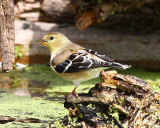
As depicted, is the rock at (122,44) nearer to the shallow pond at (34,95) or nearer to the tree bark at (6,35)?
the shallow pond at (34,95)

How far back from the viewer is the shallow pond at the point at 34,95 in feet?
15.4

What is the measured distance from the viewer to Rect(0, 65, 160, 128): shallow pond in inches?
185

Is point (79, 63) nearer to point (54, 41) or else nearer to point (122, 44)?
point (54, 41)

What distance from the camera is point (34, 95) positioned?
239 inches

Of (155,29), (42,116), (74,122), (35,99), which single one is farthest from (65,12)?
(74,122)

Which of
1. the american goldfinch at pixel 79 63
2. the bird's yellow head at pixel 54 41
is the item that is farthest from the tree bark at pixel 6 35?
the bird's yellow head at pixel 54 41

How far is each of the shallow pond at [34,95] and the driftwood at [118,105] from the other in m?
0.63

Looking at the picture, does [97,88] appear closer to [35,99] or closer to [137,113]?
[137,113]

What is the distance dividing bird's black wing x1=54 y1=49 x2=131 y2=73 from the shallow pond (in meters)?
0.74

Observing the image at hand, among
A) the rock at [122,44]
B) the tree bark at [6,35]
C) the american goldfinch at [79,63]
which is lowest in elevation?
the rock at [122,44]

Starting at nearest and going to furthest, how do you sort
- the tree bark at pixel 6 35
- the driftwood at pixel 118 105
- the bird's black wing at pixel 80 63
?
the driftwood at pixel 118 105, the tree bark at pixel 6 35, the bird's black wing at pixel 80 63

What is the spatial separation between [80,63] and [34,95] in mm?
2028

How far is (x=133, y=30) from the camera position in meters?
8.10

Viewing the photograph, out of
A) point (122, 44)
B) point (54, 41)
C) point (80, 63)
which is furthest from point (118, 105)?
point (122, 44)
